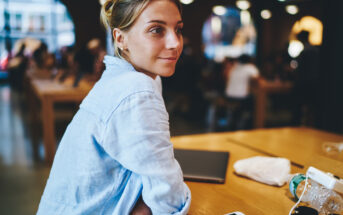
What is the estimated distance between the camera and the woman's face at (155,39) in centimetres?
83

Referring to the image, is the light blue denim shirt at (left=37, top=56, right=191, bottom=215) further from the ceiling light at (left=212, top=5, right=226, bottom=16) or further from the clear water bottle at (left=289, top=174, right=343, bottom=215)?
the ceiling light at (left=212, top=5, right=226, bottom=16)

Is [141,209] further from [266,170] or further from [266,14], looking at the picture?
[266,14]

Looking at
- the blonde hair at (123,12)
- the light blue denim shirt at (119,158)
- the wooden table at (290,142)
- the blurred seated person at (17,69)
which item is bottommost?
the blurred seated person at (17,69)

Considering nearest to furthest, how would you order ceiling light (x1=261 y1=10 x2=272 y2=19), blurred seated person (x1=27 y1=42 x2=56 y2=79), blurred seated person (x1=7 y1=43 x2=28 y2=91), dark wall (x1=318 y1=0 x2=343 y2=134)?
dark wall (x1=318 y1=0 x2=343 y2=134) → blurred seated person (x1=27 y1=42 x2=56 y2=79) → blurred seated person (x1=7 y1=43 x2=28 y2=91) → ceiling light (x1=261 y1=10 x2=272 y2=19)

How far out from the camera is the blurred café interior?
1354 mm

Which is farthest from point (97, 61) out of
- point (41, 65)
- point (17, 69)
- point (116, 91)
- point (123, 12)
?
point (17, 69)

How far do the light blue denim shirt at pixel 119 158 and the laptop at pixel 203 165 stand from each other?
0.26 m

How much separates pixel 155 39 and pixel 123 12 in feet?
0.37

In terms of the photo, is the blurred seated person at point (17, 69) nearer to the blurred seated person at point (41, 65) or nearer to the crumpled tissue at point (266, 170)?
the blurred seated person at point (41, 65)

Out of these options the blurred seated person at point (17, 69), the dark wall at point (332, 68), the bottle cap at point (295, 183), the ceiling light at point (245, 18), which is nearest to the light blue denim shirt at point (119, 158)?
the bottle cap at point (295, 183)

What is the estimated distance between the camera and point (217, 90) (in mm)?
5363

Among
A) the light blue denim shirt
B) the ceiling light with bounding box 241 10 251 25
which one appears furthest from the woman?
the ceiling light with bounding box 241 10 251 25

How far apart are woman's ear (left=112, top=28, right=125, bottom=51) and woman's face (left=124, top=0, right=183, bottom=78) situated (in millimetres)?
13

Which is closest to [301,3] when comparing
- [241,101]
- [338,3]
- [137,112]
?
[241,101]
